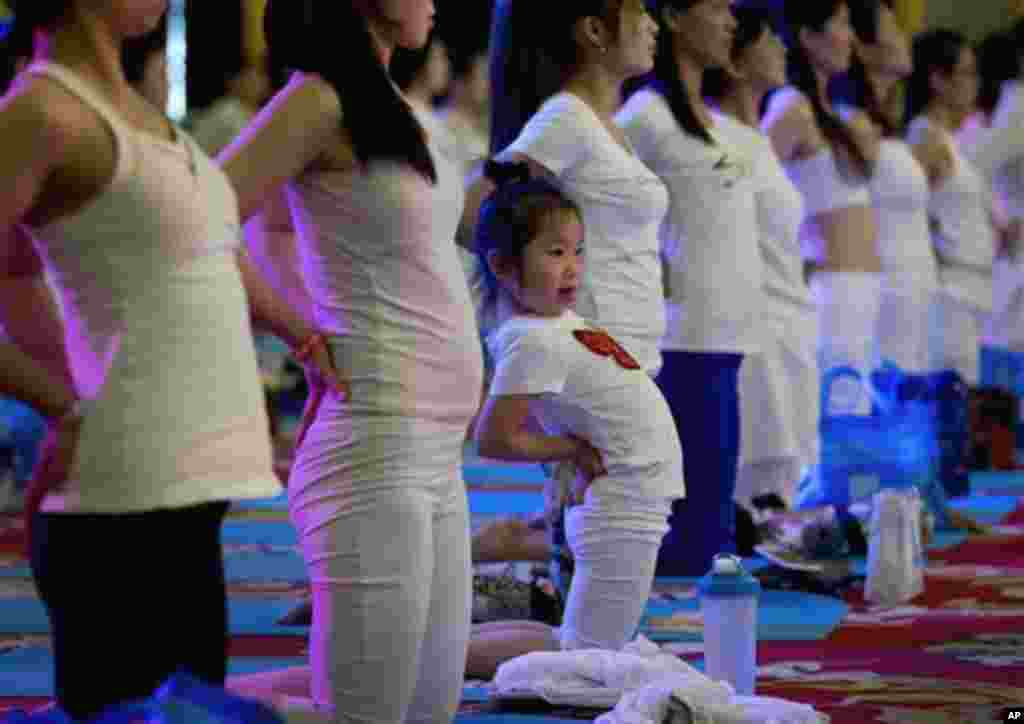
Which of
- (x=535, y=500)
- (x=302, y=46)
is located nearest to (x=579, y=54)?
(x=302, y=46)

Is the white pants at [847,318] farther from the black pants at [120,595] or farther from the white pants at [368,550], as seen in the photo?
the black pants at [120,595]

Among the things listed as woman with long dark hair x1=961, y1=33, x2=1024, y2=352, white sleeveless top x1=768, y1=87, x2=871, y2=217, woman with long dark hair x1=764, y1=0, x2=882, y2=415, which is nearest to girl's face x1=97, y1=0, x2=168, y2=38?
woman with long dark hair x1=764, y1=0, x2=882, y2=415

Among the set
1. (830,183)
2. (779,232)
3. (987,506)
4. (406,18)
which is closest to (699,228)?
(779,232)

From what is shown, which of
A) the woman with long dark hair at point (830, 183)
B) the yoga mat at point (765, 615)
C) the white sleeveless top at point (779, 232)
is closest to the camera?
the yoga mat at point (765, 615)

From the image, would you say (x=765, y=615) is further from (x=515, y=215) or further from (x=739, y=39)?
(x=739, y=39)

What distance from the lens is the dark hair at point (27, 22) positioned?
3.01 meters

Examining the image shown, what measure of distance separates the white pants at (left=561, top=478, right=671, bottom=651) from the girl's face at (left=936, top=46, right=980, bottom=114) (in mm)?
5699

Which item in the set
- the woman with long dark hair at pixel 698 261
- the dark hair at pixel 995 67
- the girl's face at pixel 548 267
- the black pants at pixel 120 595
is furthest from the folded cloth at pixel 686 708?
the dark hair at pixel 995 67

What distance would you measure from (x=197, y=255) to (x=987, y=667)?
8.64 ft

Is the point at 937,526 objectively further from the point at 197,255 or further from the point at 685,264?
the point at 197,255

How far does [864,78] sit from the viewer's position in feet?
29.6

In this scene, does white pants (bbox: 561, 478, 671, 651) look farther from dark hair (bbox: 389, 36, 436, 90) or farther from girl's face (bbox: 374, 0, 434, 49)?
girl's face (bbox: 374, 0, 434, 49)

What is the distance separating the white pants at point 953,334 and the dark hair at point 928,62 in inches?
33.9

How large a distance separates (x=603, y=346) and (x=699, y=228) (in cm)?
184
